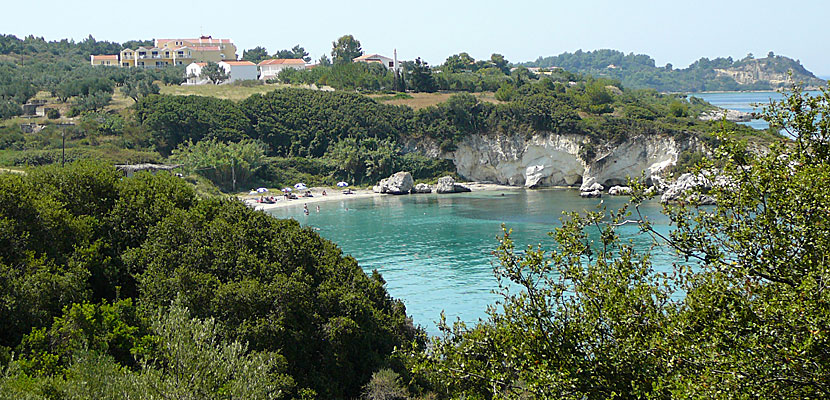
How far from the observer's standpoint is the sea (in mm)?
30609

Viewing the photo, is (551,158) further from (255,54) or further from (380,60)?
(255,54)

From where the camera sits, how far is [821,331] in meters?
6.24

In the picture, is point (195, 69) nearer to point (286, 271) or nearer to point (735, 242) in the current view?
point (286, 271)

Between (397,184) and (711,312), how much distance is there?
60.8 meters

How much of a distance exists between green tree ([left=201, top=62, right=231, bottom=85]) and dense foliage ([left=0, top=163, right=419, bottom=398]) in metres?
80.0

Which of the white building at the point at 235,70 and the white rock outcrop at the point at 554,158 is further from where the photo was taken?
the white building at the point at 235,70

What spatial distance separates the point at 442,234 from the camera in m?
46.5

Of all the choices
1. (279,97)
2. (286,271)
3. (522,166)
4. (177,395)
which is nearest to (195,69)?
(279,97)

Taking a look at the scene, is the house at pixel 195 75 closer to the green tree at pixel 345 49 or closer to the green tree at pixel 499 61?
the green tree at pixel 345 49

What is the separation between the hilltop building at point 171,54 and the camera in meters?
118

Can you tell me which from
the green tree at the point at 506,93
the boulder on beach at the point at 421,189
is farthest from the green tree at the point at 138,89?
the green tree at the point at 506,93

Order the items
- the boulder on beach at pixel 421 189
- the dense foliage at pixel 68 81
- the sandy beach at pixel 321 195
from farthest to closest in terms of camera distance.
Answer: the dense foliage at pixel 68 81 < the boulder on beach at pixel 421 189 < the sandy beach at pixel 321 195

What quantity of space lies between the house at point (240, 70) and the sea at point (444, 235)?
47126 mm

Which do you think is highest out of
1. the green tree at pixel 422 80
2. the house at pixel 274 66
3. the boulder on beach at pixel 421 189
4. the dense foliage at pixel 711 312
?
the house at pixel 274 66
